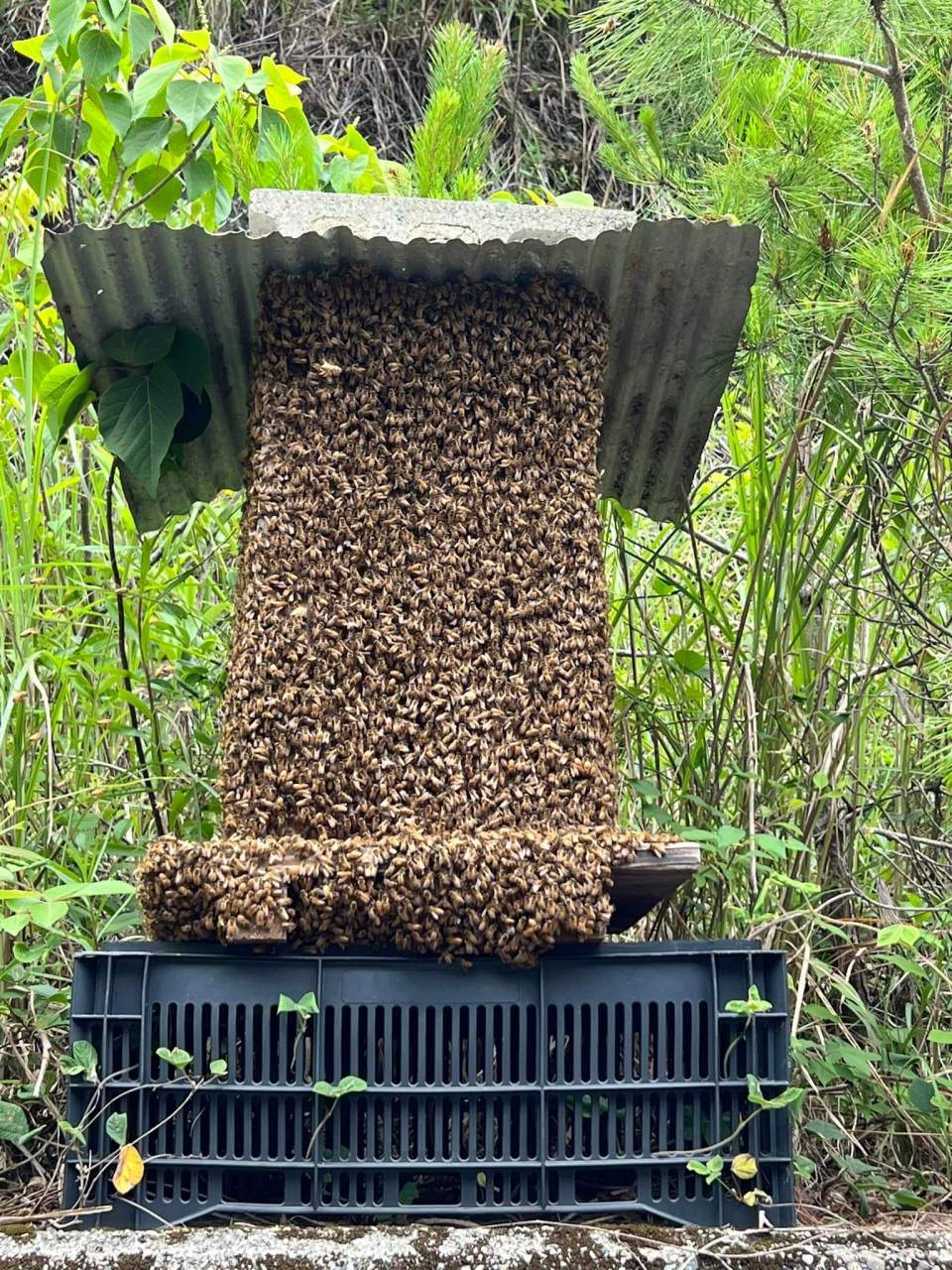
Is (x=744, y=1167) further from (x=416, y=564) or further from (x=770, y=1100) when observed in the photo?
(x=416, y=564)

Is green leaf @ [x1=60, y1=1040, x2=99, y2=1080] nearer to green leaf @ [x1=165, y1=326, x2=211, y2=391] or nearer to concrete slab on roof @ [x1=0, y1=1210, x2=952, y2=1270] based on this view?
concrete slab on roof @ [x1=0, y1=1210, x2=952, y2=1270]

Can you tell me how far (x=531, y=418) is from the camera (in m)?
2.16

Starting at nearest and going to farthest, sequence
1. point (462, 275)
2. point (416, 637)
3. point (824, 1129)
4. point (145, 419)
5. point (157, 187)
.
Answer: point (416, 637) → point (462, 275) → point (145, 419) → point (824, 1129) → point (157, 187)

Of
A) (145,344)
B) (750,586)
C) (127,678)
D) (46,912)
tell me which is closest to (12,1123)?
(46,912)

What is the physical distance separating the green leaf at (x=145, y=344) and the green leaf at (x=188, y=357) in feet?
0.07

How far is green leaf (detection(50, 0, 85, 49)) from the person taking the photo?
2.77 meters

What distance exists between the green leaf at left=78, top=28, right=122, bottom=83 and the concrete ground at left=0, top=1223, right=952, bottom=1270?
2.37m

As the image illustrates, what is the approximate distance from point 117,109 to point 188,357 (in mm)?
1066

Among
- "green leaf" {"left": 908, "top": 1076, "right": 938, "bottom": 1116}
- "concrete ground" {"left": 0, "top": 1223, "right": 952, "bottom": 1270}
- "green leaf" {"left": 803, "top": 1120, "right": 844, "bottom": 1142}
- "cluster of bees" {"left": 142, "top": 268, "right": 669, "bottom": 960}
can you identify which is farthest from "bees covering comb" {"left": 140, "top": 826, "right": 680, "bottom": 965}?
"green leaf" {"left": 908, "top": 1076, "right": 938, "bottom": 1116}

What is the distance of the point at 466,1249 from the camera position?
1.71 metres

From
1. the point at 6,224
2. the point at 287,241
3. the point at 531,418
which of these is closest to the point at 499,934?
the point at 531,418

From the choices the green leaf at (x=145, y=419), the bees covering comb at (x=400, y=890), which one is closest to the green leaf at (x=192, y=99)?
the green leaf at (x=145, y=419)

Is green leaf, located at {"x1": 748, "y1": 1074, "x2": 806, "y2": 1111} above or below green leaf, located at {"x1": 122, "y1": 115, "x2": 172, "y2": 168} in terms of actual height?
below

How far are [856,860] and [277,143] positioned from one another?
83.3 inches
